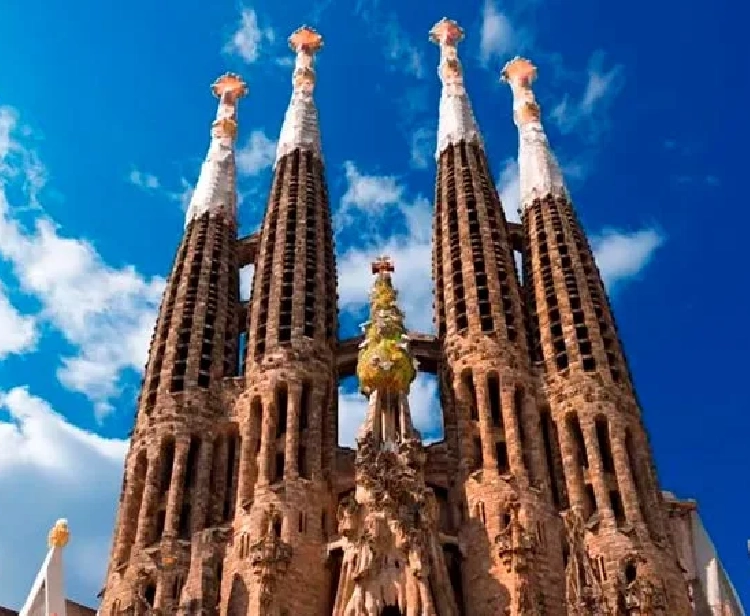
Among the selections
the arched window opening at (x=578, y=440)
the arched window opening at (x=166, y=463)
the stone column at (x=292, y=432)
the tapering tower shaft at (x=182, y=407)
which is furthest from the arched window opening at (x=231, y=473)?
the arched window opening at (x=578, y=440)

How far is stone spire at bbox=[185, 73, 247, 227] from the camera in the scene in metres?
36.0

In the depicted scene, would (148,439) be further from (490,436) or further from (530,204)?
(530,204)

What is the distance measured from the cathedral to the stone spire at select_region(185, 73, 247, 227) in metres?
0.17

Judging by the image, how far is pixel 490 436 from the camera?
92.0 ft

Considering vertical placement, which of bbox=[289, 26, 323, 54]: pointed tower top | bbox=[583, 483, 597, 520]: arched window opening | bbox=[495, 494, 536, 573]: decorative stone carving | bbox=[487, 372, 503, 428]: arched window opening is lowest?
bbox=[495, 494, 536, 573]: decorative stone carving

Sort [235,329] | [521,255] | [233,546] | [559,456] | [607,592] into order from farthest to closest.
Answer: [521,255] < [235,329] < [559,456] < [233,546] < [607,592]

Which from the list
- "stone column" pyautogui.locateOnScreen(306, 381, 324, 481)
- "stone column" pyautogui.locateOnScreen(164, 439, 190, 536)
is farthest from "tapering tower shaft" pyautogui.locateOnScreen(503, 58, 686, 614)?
→ "stone column" pyautogui.locateOnScreen(164, 439, 190, 536)

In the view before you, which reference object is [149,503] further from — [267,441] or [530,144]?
[530,144]

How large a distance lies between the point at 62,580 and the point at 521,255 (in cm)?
1713

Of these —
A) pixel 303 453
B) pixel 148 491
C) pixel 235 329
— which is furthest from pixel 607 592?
pixel 235 329

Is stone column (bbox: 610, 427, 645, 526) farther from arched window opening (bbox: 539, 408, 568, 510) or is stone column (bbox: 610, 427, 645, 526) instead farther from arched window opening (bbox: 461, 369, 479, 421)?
arched window opening (bbox: 461, 369, 479, 421)

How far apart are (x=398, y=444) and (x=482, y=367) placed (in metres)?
3.79

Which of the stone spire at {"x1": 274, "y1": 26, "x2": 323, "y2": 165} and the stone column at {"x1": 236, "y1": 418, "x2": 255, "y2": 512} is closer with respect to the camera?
the stone column at {"x1": 236, "y1": 418, "x2": 255, "y2": 512}

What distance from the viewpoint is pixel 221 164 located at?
37.8 meters
